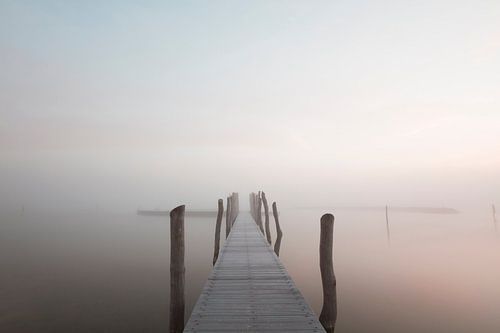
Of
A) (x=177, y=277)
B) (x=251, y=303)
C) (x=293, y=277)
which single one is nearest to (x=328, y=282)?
(x=251, y=303)

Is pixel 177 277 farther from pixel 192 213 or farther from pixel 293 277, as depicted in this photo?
pixel 192 213

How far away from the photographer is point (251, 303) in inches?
229

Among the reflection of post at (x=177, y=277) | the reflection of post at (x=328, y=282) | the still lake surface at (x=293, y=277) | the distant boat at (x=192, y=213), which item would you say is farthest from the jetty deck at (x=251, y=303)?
the distant boat at (x=192, y=213)

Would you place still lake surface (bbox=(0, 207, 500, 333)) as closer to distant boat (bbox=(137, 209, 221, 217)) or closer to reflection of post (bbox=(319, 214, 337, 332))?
reflection of post (bbox=(319, 214, 337, 332))

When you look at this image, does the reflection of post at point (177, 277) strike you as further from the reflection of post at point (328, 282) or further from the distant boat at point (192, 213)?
the distant boat at point (192, 213)

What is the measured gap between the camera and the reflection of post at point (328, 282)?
6.05 meters

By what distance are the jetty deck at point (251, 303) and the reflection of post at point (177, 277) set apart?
1.44 feet

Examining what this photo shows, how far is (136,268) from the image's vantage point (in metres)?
21.0

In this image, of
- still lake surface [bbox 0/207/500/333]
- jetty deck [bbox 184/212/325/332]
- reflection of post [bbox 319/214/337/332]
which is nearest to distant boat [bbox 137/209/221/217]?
still lake surface [bbox 0/207/500/333]

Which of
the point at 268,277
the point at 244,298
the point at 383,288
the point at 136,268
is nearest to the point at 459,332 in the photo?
the point at 383,288

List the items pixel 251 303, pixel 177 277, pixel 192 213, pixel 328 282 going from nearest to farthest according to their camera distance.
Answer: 1. pixel 251 303
2. pixel 177 277
3. pixel 328 282
4. pixel 192 213

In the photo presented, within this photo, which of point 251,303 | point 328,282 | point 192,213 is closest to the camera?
point 251,303

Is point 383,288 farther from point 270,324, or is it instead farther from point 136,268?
point 136,268

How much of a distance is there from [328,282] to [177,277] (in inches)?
118
